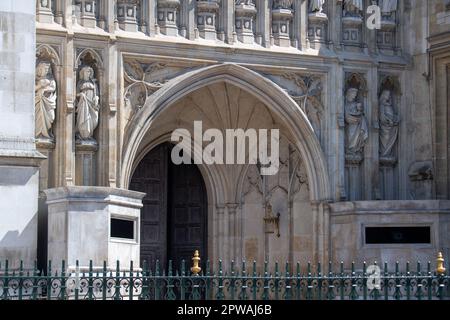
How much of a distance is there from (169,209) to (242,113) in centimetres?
257

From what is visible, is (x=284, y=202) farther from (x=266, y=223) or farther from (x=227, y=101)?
(x=227, y=101)

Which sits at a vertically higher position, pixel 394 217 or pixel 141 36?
pixel 141 36

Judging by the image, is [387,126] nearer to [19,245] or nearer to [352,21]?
[352,21]

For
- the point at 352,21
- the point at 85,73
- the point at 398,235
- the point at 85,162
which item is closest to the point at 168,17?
the point at 85,73

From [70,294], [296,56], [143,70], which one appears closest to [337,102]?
[296,56]

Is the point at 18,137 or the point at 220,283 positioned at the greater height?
the point at 18,137

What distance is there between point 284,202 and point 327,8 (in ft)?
12.4

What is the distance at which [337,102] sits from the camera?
85.3 feet

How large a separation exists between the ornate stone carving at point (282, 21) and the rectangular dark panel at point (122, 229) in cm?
522

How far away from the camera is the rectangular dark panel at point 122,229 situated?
870 inches

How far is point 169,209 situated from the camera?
27406mm

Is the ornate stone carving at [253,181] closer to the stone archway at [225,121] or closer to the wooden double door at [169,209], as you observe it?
the stone archway at [225,121]

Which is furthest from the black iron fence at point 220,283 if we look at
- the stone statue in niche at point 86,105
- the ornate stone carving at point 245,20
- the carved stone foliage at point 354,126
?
the ornate stone carving at point 245,20

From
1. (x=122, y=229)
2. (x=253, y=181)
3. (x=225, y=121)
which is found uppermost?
(x=225, y=121)
